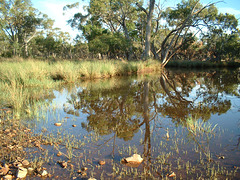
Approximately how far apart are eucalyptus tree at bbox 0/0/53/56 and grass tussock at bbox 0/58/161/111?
823 inches

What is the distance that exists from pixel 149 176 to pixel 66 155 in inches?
42.2

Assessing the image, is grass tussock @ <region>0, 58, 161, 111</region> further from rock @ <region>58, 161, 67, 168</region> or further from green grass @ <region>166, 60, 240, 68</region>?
green grass @ <region>166, 60, 240, 68</region>

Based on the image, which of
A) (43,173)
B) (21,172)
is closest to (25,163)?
(21,172)

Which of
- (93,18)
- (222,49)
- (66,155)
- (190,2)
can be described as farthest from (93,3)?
(66,155)

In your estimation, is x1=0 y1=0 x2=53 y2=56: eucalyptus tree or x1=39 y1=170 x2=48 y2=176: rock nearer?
x1=39 y1=170 x2=48 y2=176: rock

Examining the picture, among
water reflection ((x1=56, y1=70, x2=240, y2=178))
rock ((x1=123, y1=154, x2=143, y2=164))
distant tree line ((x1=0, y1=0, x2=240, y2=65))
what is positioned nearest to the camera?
rock ((x1=123, y1=154, x2=143, y2=164))

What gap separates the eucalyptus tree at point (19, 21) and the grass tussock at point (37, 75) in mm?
20914

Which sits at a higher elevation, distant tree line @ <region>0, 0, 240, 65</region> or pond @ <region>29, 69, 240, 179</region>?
distant tree line @ <region>0, 0, 240, 65</region>

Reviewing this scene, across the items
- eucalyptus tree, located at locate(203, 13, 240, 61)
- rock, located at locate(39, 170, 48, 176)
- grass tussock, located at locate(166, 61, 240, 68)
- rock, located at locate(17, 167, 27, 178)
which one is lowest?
rock, located at locate(39, 170, 48, 176)

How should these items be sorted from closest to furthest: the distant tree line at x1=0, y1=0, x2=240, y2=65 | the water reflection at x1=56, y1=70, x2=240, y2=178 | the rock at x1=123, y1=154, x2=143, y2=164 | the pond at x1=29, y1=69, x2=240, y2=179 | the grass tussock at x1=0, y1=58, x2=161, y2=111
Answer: the pond at x1=29, y1=69, x2=240, y2=179
the rock at x1=123, y1=154, x2=143, y2=164
the water reflection at x1=56, y1=70, x2=240, y2=178
the grass tussock at x1=0, y1=58, x2=161, y2=111
the distant tree line at x1=0, y1=0, x2=240, y2=65

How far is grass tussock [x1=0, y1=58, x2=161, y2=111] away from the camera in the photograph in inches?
198

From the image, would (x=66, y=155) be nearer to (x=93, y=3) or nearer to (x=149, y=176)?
(x=149, y=176)

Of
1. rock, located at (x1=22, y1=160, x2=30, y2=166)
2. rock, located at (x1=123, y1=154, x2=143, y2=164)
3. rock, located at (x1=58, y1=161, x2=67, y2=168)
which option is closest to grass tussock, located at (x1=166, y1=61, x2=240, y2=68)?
rock, located at (x1=123, y1=154, x2=143, y2=164)

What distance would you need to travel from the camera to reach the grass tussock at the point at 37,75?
502cm
